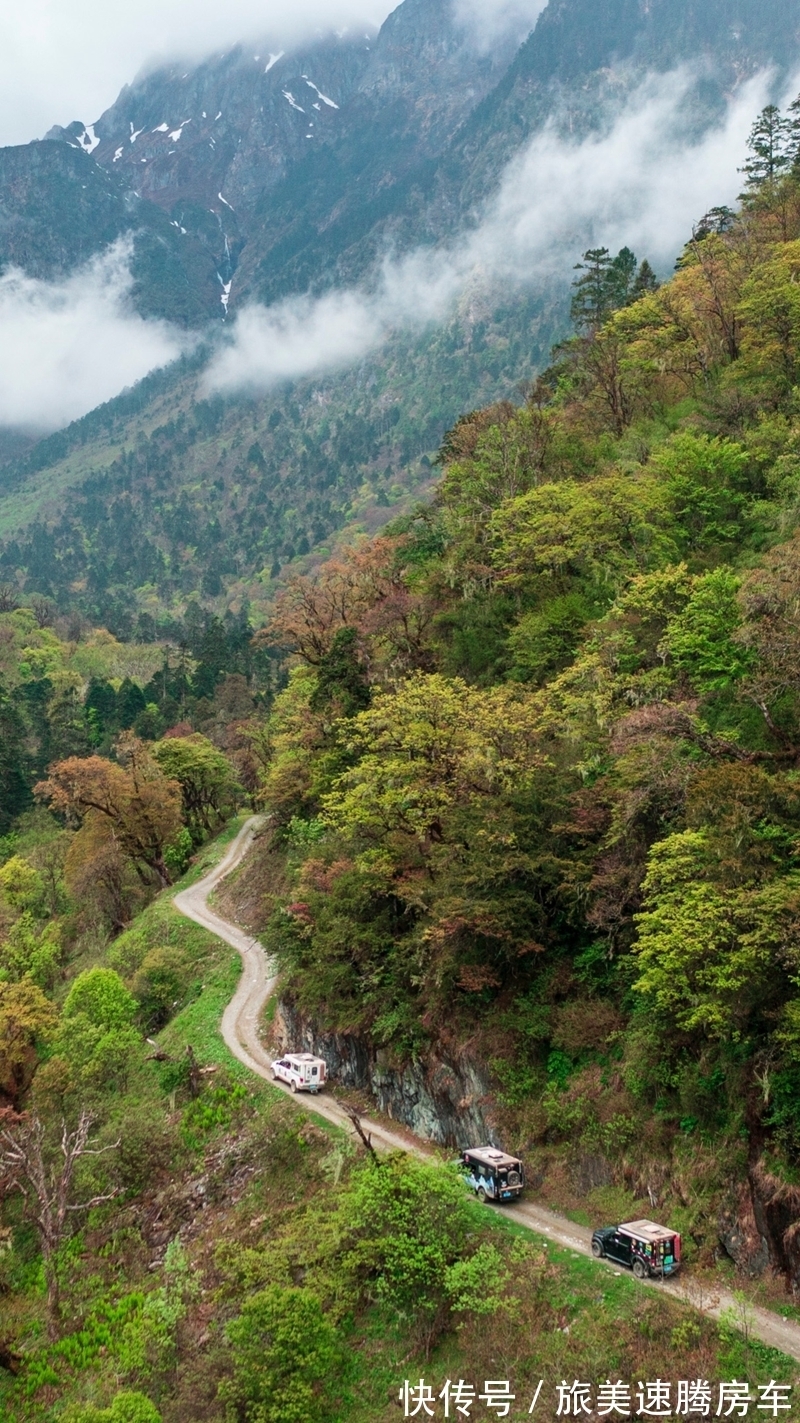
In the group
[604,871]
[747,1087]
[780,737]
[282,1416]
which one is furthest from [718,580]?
[282,1416]

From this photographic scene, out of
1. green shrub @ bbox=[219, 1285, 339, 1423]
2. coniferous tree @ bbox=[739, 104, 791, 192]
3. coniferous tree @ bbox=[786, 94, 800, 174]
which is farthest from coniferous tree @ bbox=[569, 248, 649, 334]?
green shrub @ bbox=[219, 1285, 339, 1423]

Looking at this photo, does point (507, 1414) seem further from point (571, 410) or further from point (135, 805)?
point (571, 410)

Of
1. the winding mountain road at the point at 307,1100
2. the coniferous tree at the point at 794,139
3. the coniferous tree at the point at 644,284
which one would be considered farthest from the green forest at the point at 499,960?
the coniferous tree at the point at 794,139

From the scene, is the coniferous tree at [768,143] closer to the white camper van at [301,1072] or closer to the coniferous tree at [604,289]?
the coniferous tree at [604,289]

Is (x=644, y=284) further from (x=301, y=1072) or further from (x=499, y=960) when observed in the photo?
(x=301, y=1072)

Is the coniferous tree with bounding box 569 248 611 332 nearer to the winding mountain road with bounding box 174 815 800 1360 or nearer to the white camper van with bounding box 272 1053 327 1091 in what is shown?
the winding mountain road with bounding box 174 815 800 1360
